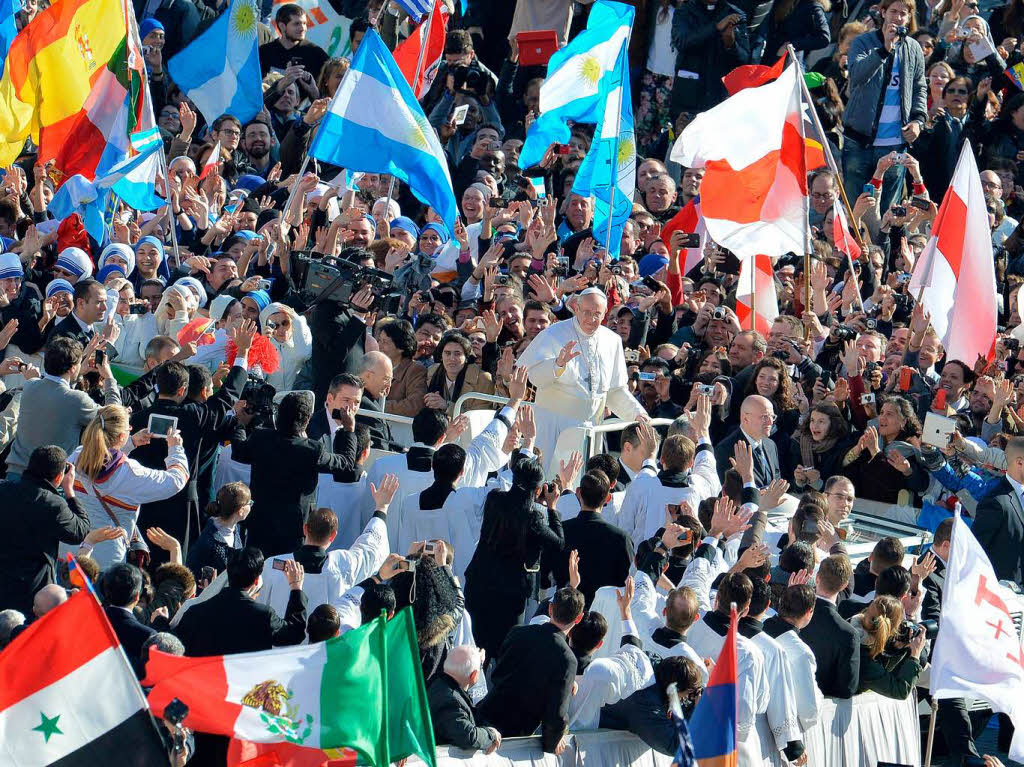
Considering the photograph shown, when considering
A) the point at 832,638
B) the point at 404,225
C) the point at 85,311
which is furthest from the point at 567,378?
the point at 404,225

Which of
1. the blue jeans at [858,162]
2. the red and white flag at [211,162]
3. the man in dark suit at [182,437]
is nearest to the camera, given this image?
the man in dark suit at [182,437]

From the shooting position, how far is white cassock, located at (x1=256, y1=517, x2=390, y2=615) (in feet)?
29.6

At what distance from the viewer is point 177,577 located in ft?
28.8

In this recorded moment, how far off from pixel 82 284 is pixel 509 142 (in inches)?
282

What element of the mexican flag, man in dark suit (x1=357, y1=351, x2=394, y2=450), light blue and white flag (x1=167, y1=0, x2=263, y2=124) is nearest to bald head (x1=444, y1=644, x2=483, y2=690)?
the mexican flag

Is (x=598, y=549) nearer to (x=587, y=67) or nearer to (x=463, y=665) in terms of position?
(x=463, y=665)

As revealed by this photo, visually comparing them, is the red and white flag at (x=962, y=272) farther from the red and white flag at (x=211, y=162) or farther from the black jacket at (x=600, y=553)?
the red and white flag at (x=211, y=162)

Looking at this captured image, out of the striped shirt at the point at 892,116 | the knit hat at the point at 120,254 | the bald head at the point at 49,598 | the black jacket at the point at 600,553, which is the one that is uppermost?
the striped shirt at the point at 892,116

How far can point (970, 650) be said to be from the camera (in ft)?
28.6

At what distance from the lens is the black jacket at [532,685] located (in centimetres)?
834

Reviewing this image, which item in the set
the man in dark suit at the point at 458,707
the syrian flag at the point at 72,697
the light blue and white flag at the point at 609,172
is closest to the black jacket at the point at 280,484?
the man in dark suit at the point at 458,707

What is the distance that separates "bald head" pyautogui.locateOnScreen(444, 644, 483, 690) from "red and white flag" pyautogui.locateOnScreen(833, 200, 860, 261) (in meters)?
7.76

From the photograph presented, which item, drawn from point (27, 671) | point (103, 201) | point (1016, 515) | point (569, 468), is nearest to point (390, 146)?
point (103, 201)

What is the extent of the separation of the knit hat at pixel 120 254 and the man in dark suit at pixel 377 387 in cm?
207
